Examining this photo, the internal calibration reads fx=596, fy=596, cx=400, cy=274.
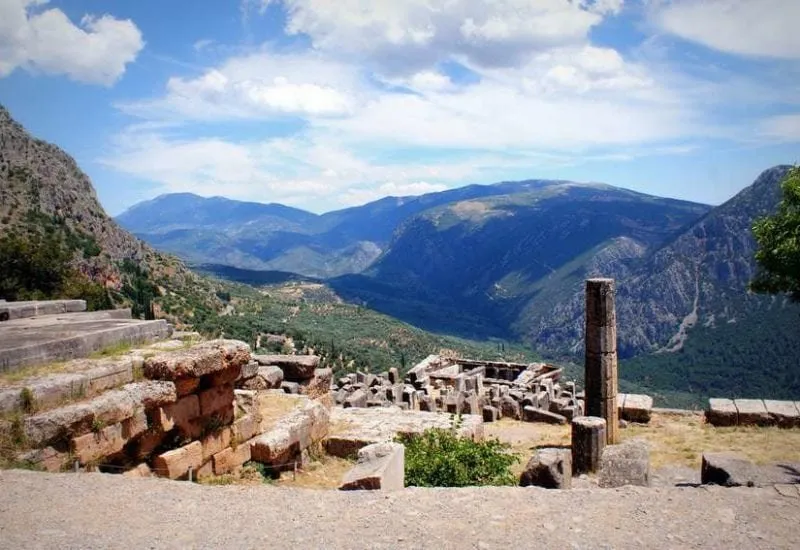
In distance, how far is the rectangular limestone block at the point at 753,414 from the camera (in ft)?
56.4

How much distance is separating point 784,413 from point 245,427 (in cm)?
1508

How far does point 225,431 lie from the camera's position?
10.5 m

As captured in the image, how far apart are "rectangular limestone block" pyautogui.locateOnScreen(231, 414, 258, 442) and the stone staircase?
2082mm

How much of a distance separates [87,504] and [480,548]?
13.7 ft

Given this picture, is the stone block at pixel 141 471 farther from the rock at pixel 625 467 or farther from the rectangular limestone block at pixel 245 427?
the rock at pixel 625 467

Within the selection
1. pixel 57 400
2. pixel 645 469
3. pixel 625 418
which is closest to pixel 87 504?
pixel 57 400

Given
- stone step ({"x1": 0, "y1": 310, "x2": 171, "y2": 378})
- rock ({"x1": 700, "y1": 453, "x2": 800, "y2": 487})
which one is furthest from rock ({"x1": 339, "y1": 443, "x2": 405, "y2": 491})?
rock ({"x1": 700, "y1": 453, "x2": 800, "y2": 487})

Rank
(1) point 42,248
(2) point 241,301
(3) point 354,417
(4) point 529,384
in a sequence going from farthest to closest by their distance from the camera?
(2) point 241,301 < (1) point 42,248 < (4) point 529,384 < (3) point 354,417

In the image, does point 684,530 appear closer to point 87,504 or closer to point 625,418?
point 87,504

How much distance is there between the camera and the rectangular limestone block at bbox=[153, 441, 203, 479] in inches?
356

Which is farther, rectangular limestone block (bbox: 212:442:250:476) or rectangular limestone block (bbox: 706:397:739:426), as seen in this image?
rectangular limestone block (bbox: 706:397:739:426)

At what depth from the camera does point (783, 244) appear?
18.8 metres

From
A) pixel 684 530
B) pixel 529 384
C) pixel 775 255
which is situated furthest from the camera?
pixel 529 384

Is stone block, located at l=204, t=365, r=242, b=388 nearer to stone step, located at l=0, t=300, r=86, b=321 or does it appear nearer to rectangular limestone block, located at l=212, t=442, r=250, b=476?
rectangular limestone block, located at l=212, t=442, r=250, b=476
